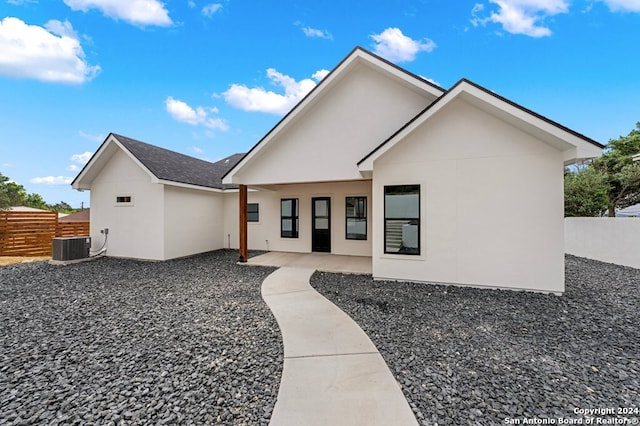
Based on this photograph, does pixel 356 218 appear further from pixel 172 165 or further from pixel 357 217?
pixel 172 165

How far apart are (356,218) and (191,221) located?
23.3 ft

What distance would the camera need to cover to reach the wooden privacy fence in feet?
35.9

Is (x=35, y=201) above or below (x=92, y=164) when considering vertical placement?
below

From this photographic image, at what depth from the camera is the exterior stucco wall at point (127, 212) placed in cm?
1002

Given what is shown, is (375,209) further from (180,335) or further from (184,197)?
(184,197)

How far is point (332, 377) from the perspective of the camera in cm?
290

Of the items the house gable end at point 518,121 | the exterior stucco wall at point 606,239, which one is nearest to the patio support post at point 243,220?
the house gable end at point 518,121

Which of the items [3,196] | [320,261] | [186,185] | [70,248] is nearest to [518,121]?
[320,261]

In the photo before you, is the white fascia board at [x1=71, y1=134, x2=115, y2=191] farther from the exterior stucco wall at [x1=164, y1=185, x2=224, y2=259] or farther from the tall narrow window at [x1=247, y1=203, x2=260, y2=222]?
the tall narrow window at [x1=247, y1=203, x2=260, y2=222]

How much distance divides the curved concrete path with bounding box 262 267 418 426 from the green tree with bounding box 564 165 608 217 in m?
14.4

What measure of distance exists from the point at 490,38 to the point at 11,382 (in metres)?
17.4

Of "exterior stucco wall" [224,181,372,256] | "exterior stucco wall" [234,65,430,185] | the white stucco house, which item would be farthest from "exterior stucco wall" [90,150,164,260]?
"exterior stucco wall" [234,65,430,185]

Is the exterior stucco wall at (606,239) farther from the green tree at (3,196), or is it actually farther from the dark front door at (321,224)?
the green tree at (3,196)

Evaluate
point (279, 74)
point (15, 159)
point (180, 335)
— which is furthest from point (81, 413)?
point (15, 159)
